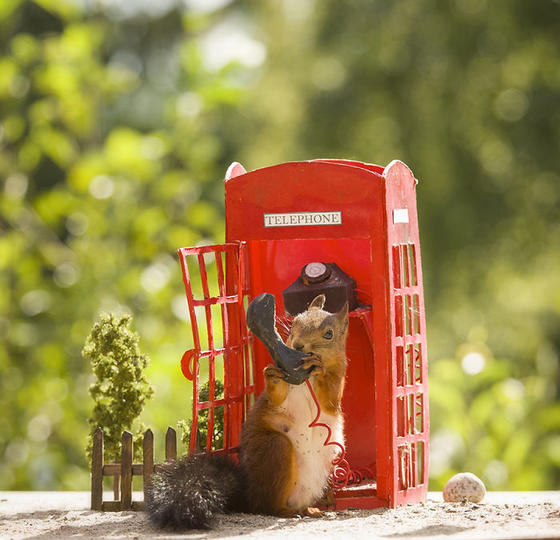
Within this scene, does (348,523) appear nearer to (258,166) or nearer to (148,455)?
(148,455)

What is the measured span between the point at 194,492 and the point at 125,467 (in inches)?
28.6

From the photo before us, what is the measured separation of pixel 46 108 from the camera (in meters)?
7.22

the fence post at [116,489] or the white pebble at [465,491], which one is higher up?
the fence post at [116,489]

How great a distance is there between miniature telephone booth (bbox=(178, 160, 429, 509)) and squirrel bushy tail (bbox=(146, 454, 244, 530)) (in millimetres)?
308

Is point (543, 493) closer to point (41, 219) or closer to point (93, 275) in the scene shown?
point (93, 275)

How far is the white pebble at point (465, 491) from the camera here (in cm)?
519

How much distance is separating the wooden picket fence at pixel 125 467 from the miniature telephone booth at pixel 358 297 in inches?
8.3

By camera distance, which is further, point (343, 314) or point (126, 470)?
point (126, 470)

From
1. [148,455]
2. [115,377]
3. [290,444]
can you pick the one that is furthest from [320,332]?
[115,377]

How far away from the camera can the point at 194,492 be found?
14.5ft

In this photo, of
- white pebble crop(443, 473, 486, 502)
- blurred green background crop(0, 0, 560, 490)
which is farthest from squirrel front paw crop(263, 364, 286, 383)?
blurred green background crop(0, 0, 560, 490)

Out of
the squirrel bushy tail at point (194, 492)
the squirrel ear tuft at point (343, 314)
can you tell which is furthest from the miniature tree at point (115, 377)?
the squirrel ear tuft at point (343, 314)

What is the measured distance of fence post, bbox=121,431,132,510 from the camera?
5008 mm

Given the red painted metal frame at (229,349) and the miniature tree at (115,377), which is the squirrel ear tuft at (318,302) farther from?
the miniature tree at (115,377)
